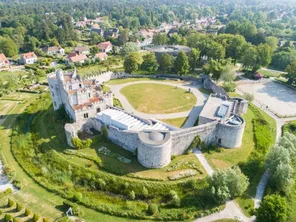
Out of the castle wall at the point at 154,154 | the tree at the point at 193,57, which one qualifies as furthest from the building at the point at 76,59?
the castle wall at the point at 154,154

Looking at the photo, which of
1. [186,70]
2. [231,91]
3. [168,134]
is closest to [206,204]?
[168,134]

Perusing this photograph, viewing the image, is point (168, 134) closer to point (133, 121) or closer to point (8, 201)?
point (133, 121)

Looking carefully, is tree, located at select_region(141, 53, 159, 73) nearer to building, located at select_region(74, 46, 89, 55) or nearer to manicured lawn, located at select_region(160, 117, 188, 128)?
manicured lawn, located at select_region(160, 117, 188, 128)

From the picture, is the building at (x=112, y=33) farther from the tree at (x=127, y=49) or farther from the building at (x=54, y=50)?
the tree at (x=127, y=49)

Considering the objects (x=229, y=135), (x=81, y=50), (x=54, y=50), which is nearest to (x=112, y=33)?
(x=81, y=50)

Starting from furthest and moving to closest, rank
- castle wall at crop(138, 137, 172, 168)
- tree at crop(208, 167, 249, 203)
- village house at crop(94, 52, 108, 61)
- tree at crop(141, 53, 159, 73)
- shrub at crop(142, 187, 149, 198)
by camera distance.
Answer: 1. village house at crop(94, 52, 108, 61)
2. tree at crop(141, 53, 159, 73)
3. castle wall at crop(138, 137, 172, 168)
4. shrub at crop(142, 187, 149, 198)
5. tree at crop(208, 167, 249, 203)

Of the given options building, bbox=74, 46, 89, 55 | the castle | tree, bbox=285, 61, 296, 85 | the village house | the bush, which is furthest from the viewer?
building, bbox=74, 46, 89, 55

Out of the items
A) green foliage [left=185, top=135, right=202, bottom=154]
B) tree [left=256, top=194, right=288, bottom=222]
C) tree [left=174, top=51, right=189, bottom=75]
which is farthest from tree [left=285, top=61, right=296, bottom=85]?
tree [left=256, top=194, right=288, bottom=222]
